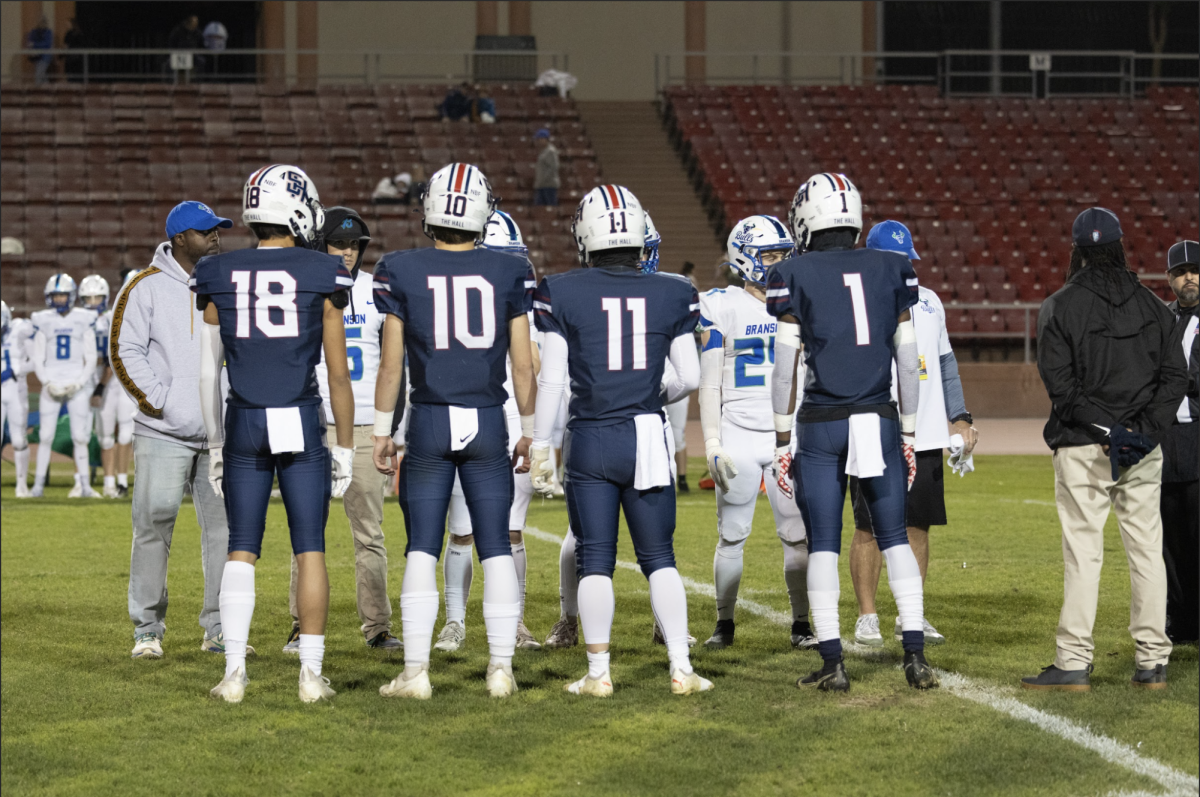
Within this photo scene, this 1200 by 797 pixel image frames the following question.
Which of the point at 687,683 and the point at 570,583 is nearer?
the point at 687,683

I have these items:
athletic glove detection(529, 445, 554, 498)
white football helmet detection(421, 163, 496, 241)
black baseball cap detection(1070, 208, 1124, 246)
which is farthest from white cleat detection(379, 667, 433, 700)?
black baseball cap detection(1070, 208, 1124, 246)

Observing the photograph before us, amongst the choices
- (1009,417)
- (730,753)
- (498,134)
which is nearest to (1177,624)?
(730,753)

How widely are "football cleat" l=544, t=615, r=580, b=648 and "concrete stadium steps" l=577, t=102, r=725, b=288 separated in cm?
1729

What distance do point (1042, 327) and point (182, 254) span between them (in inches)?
150

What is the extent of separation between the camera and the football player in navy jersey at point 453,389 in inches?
208

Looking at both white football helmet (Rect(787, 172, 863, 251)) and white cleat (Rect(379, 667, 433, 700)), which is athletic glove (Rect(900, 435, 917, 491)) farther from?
white cleat (Rect(379, 667, 433, 700))

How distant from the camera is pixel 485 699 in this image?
5344 mm

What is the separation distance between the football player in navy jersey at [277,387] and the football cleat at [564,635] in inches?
52.9

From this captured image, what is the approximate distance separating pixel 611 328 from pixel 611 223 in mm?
425

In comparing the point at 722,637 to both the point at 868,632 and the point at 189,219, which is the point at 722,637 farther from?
the point at 189,219

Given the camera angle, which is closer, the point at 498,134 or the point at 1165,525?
the point at 1165,525

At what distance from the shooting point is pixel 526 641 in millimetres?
6453

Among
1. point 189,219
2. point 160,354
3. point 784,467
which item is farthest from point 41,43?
point 784,467

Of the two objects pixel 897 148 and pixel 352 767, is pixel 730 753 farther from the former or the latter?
pixel 897 148
